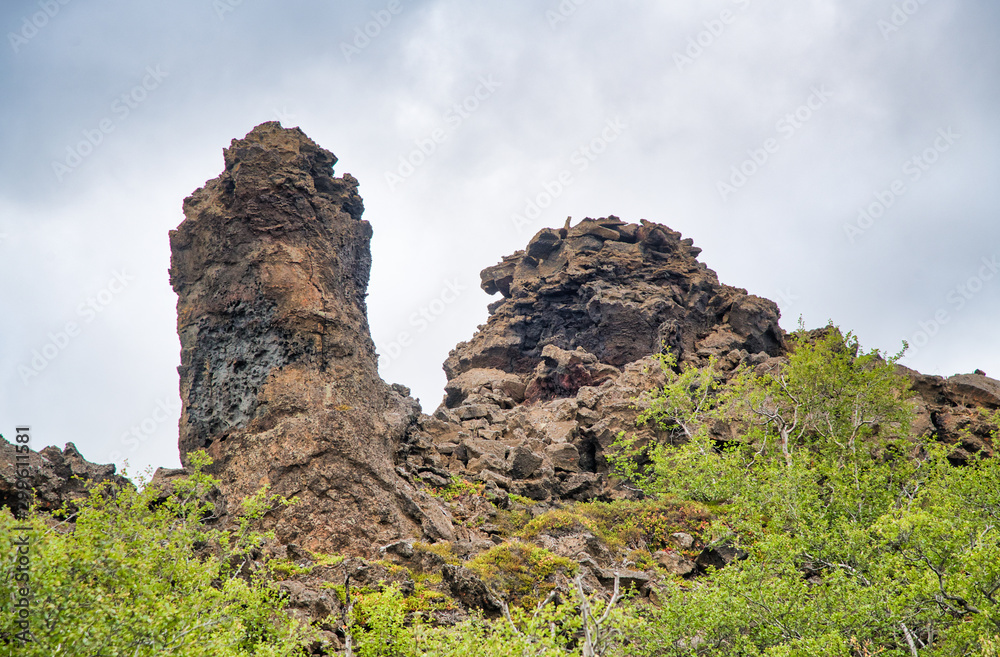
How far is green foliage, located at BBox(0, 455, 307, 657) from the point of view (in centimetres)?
1119

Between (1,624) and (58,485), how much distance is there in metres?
14.8

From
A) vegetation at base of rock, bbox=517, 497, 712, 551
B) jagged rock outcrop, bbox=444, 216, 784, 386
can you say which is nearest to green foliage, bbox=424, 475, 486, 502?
vegetation at base of rock, bbox=517, 497, 712, 551

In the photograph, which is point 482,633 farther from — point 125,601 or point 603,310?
point 603,310

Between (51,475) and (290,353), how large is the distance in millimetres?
13098

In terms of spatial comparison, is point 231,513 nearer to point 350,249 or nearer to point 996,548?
point 350,249

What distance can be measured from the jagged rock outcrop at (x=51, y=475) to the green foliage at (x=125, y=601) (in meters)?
4.77

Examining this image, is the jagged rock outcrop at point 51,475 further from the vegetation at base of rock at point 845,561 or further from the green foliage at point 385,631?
the vegetation at base of rock at point 845,561

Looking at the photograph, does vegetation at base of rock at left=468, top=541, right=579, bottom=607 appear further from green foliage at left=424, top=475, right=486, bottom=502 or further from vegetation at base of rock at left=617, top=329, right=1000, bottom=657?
green foliage at left=424, top=475, right=486, bottom=502

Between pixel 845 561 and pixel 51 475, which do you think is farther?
pixel 51 475

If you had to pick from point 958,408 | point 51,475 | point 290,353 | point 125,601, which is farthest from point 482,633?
point 958,408

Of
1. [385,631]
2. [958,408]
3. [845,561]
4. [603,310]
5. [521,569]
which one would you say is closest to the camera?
[385,631]

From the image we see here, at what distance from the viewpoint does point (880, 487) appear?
27.7m

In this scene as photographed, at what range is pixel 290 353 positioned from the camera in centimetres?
3450

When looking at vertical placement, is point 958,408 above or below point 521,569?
above
